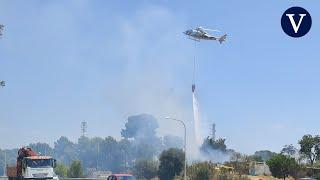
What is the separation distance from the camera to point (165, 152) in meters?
99.8

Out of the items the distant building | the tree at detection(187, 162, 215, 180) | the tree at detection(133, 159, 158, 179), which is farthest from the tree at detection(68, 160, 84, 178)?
the tree at detection(187, 162, 215, 180)

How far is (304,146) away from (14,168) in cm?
6788

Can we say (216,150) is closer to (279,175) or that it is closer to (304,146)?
(304,146)

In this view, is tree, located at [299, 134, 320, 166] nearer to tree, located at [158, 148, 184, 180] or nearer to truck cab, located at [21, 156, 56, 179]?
tree, located at [158, 148, 184, 180]

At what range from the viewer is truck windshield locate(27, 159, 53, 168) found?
55.0m

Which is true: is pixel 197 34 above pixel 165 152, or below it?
above

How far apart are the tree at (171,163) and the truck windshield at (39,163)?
142 ft

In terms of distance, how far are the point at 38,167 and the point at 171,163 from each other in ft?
149

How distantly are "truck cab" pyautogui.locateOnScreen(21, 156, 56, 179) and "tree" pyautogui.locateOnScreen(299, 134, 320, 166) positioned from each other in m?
68.4

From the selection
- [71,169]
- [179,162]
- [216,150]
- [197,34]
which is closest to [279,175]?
[179,162]

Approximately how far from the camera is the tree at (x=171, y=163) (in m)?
96.7

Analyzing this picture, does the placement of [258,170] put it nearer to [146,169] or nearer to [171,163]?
[171,163]

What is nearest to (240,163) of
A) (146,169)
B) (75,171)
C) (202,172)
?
(202,172)

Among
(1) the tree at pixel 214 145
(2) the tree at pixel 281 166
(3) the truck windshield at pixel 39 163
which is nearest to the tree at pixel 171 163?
(2) the tree at pixel 281 166
